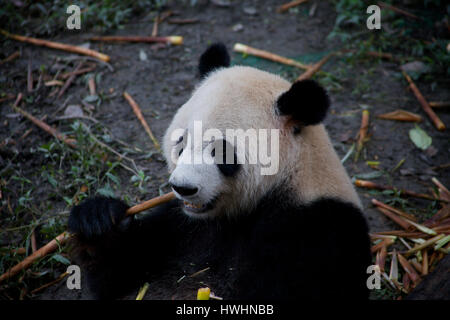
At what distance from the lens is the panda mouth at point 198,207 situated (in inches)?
115

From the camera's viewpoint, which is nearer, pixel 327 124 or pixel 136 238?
pixel 136 238

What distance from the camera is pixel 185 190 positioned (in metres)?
2.64

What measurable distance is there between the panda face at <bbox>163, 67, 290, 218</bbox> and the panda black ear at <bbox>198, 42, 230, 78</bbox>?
0.35m

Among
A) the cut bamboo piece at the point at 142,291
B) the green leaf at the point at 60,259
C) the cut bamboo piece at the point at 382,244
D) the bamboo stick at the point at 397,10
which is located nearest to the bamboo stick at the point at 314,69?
the bamboo stick at the point at 397,10

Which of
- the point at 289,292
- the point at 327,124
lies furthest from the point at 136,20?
the point at 289,292

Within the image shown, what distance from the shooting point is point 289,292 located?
271 centimetres

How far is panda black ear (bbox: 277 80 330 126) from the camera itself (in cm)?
280

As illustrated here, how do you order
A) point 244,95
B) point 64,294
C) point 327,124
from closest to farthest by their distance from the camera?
point 244,95
point 64,294
point 327,124

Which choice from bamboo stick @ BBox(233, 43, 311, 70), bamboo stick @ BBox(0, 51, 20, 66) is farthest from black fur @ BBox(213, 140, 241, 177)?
bamboo stick @ BBox(0, 51, 20, 66)

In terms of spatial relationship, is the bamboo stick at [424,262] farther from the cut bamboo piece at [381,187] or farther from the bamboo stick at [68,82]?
the bamboo stick at [68,82]

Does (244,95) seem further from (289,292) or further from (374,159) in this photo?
(374,159)

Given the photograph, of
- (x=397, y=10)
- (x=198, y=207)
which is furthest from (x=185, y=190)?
(x=397, y=10)

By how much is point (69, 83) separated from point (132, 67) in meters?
0.94

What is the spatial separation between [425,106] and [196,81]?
10.2ft
